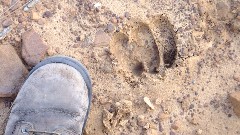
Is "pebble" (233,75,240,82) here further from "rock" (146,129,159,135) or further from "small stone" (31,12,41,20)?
"small stone" (31,12,41,20)

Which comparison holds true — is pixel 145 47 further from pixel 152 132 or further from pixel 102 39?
pixel 152 132

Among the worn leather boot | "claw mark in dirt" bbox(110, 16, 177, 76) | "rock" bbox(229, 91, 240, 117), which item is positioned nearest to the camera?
the worn leather boot

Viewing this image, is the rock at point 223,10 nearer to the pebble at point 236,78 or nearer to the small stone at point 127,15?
the pebble at point 236,78

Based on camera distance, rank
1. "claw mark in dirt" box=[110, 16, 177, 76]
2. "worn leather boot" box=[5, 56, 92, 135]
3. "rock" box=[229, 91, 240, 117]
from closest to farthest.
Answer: "worn leather boot" box=[5, 56, 92, 135] < "rock" box=[229, 91, 240, 117] < "claw mark in dirt" box=[110, 16, 177, 76]

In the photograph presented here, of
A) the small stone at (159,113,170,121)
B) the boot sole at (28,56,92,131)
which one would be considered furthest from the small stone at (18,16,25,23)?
the small stone at (159,113,170,121)

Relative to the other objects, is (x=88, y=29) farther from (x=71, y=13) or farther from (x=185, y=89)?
(x=185, y=89)

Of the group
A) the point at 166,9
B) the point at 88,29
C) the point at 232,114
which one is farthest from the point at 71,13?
the point at 232,114
